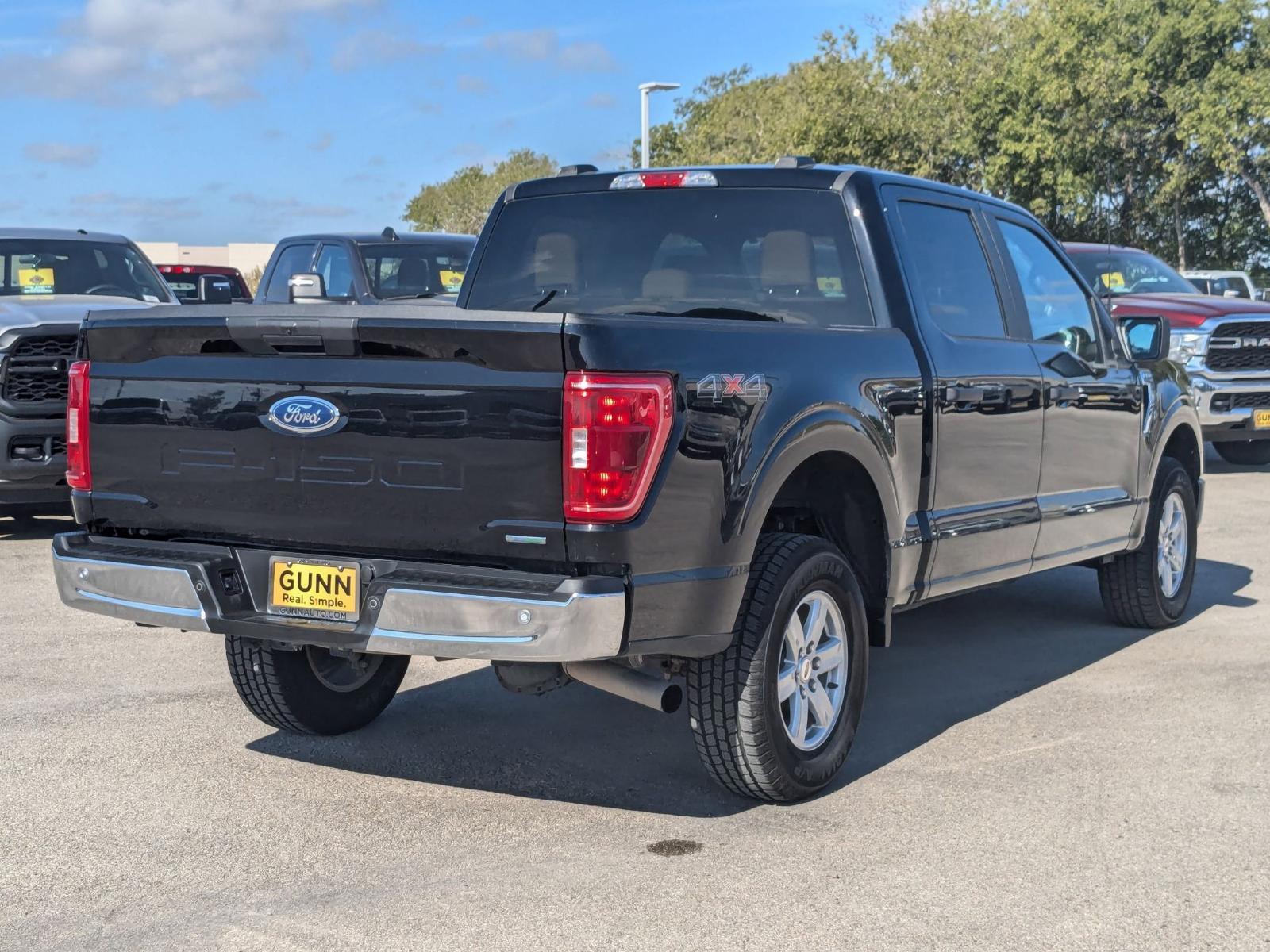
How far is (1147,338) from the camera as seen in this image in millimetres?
7285

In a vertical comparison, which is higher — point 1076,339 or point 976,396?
point 1076,339

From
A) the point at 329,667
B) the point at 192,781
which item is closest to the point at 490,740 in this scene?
the point at 329,667

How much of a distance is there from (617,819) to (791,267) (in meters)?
2.04

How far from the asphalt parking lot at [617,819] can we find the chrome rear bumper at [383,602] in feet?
2.08

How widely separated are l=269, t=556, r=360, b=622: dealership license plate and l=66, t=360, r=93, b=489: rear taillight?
78 cm

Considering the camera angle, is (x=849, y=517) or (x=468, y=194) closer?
(x=849, y=517)

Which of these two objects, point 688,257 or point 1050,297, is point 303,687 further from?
point 1050,297

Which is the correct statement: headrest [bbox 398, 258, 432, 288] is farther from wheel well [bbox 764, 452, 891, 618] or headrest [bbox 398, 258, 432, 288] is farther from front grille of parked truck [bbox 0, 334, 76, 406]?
wheel well [bbox 764, 452, 891, 618]

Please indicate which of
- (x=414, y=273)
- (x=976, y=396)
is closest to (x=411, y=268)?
(x=414, y=273)

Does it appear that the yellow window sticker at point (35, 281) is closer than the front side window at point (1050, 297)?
No

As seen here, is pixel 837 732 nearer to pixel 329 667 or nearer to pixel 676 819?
pixel 676 819

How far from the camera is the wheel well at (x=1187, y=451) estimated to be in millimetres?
7852

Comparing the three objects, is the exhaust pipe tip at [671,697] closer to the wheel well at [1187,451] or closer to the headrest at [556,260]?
the headrest at [556,260]

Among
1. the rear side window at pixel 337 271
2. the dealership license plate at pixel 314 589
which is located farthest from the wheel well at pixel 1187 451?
the rear side window at pixel 337 271
